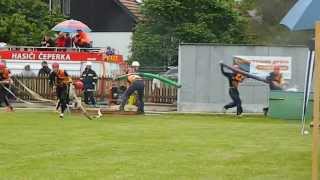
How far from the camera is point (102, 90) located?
3119 cm

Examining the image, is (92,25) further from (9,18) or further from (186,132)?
(186,132)

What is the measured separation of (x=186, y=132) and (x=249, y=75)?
1004 centimetres

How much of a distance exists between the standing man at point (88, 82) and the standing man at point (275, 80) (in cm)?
639

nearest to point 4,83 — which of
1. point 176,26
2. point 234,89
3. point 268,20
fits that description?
point 234,89

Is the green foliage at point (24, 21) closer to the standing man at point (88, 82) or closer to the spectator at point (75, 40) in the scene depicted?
the spectator at point (75, 40)

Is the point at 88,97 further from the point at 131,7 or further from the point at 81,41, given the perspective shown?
the point at 131,7

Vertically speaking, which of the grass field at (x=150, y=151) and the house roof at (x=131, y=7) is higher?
the house roof at (x=131, y=7)

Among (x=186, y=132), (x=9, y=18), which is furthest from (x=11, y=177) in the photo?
(x=9, y=18)

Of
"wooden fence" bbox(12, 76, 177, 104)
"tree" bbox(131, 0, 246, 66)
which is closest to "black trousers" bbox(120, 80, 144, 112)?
"wooden fence" bbox(12, 76, 177, 104)

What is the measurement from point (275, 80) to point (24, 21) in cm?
1811

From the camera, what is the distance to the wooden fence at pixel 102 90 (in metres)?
31.0

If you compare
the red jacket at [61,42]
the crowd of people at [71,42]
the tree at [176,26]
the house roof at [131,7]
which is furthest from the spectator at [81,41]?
the house roof at [131,7]

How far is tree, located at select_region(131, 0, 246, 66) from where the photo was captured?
4234cm

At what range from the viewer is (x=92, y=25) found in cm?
5053
